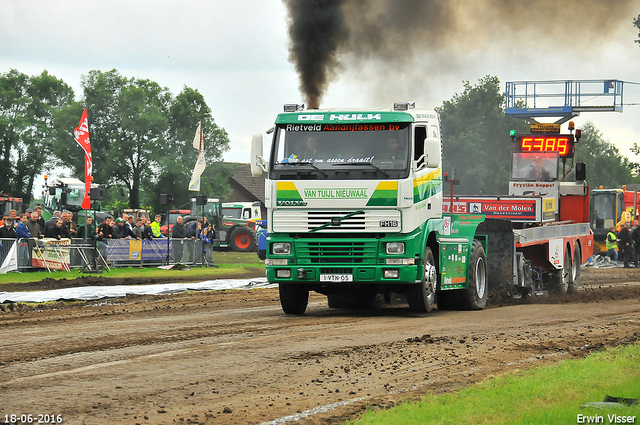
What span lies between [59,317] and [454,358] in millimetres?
7504

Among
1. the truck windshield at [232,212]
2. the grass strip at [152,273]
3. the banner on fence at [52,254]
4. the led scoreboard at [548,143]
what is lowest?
the grass strip at [152,273]

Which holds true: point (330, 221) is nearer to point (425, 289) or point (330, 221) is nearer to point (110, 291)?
point (425, 289)

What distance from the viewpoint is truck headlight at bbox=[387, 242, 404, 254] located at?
1334 centimetres

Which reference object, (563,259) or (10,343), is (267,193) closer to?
(10,343)

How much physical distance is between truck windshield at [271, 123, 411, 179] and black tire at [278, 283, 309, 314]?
223 centimetres

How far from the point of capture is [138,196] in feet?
203

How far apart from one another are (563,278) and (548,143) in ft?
16.5

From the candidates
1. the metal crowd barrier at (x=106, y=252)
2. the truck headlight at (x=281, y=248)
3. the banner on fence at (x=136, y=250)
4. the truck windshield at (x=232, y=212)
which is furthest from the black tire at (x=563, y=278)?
the truck windshield at (x=232, y=212)

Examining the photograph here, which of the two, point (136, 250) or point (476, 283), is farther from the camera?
point (136, 250)

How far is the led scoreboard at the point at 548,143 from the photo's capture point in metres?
23.4

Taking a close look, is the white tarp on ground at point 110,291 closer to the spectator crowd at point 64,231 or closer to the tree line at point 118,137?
the spectator crowd at point 64,231

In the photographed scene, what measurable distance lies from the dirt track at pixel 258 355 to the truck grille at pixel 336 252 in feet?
3.24

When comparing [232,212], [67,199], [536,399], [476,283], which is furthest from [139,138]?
[536,399]

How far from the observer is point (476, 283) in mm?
15891
